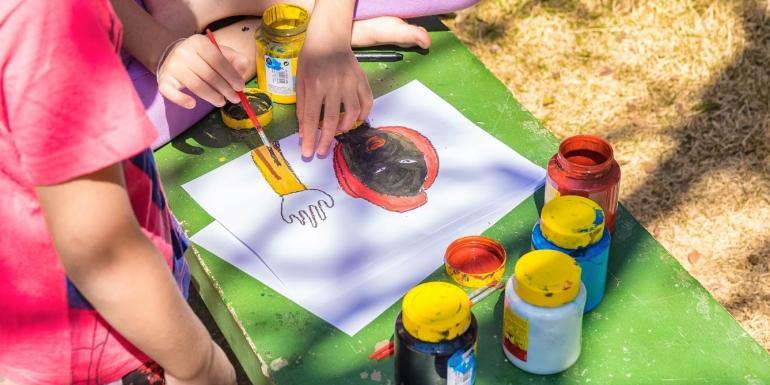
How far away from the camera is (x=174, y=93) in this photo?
144 centimetres

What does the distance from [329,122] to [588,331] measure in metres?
0.53

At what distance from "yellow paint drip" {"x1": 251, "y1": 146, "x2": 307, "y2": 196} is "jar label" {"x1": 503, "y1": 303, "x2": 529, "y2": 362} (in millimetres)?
438

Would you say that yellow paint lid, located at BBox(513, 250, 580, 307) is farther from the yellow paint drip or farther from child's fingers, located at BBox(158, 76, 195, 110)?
child's fingers, located at BBox(158, 76, 195, 110)

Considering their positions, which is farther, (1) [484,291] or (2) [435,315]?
(1) [484,291]

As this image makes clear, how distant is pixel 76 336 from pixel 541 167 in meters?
0.76

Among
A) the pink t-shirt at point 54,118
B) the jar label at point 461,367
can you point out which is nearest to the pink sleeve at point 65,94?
the pink t-shirt at point 54,118

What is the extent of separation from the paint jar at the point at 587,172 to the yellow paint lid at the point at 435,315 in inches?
10.5

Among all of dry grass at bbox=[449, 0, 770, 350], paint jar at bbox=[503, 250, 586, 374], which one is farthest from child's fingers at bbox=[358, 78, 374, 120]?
dry grass at bbox=[449, 0, 770, 350]

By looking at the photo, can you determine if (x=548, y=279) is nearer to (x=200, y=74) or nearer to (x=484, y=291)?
(x=484, y=291)

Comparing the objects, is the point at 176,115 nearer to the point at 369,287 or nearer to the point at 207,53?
the point at 207,53

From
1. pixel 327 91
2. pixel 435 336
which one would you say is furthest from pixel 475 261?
pixel 327 91

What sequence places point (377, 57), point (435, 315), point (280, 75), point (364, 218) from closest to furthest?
point (435, 315), point (364, 218), point (280, 75), point (377, 57)

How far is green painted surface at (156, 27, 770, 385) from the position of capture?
1.17 m

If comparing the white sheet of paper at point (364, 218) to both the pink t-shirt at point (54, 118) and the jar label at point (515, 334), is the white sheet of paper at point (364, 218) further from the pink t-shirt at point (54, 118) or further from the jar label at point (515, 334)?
the pink t-shirt at point (54, 118)
